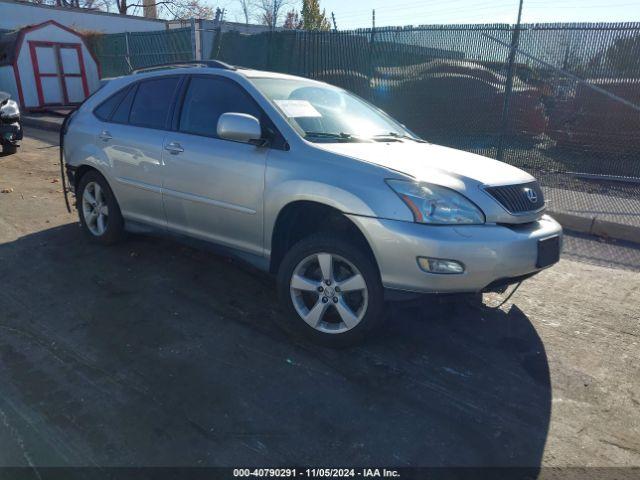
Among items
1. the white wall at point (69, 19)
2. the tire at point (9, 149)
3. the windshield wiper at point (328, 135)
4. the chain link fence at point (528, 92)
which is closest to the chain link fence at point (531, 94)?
the chain link fence at point (528, 92)

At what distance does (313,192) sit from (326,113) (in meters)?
1.01

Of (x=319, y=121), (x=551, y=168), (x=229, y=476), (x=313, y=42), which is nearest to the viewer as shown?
(x=229, y=476)

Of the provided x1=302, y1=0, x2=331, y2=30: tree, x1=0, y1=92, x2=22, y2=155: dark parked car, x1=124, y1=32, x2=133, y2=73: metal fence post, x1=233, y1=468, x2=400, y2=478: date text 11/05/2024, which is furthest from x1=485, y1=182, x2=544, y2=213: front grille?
x1=302, y1=0, x2=331, y2=30: tree

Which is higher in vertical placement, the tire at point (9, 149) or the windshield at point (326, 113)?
the windshield at point (326, 113)

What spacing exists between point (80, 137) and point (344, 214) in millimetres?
3218

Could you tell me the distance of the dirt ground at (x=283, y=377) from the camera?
8.11 ft

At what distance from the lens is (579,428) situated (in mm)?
2658

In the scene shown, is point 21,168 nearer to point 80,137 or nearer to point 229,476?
point 80,137

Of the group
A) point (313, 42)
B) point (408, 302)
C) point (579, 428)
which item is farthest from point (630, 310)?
point (313, 42)

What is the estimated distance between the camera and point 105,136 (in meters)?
4.76

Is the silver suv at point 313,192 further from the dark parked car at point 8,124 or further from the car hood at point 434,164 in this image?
the dark parked car at point 8,124

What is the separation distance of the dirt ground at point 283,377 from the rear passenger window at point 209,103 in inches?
50.9

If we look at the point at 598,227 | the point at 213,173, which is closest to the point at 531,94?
the point at 598,227

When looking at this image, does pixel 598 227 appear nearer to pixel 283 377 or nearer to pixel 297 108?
pixel 297 108
